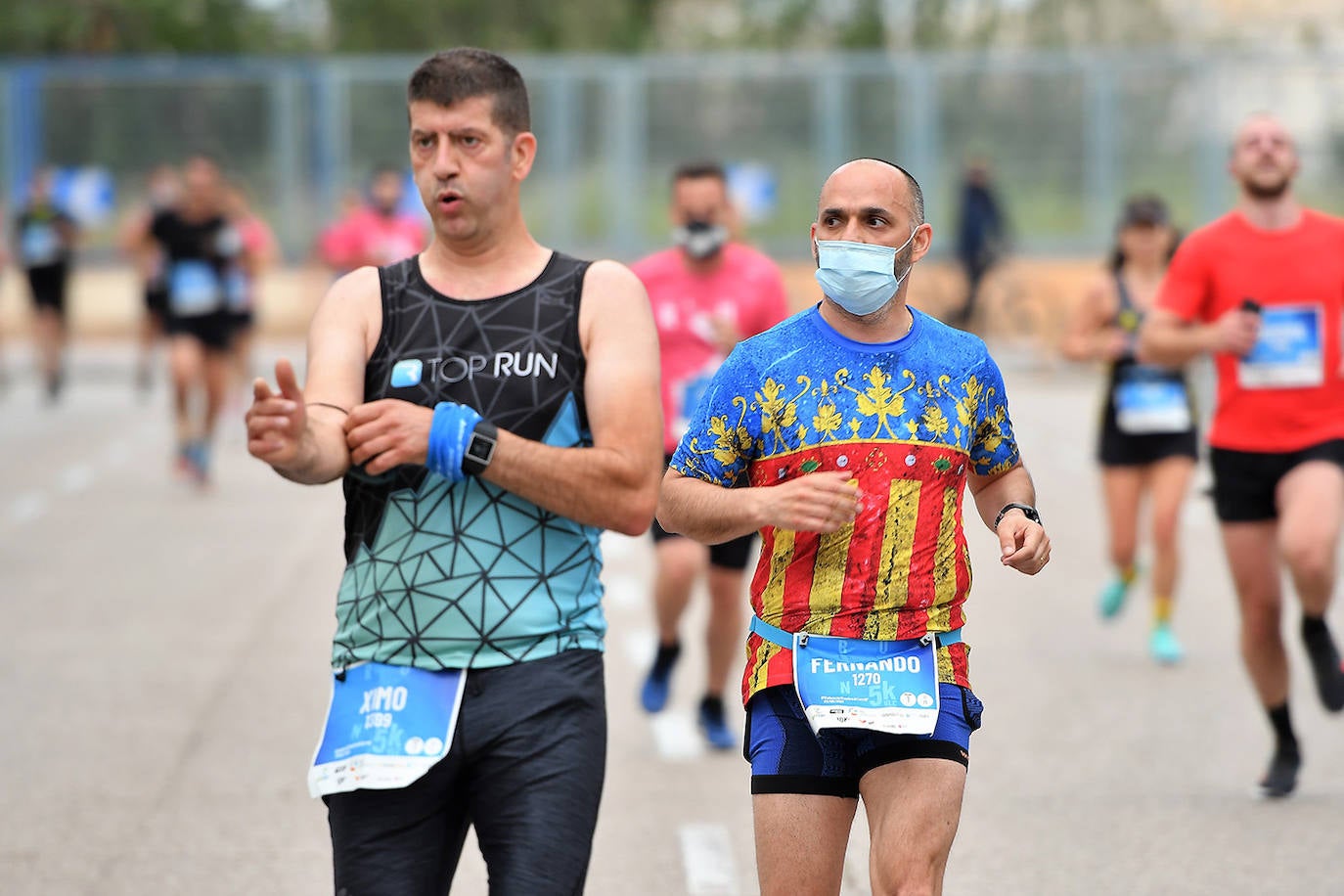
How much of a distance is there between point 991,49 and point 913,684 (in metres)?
41.6

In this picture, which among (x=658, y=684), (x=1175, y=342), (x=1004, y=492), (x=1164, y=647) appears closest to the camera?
(x=1004, y=492)

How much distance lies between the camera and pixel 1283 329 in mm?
7199

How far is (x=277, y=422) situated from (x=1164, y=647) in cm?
681

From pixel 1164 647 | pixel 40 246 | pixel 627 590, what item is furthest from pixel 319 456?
pixel 40 246

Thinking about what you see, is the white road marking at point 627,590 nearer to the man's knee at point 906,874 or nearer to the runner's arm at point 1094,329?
the runner's arm at point 1094,329

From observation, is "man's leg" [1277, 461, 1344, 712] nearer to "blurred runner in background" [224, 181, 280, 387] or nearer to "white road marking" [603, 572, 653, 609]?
"white road marking" [603, 572, 653, 609]

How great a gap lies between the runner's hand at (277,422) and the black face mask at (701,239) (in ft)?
15.7

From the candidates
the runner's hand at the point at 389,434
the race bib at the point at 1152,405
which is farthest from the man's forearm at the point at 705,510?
the race bib at the point at 1152,405

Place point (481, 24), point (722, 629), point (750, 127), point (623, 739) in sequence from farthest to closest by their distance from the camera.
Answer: point (481, 24), point (750, 127), point (623, 739), point (722, 629)

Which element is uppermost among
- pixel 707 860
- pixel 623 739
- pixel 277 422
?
pixel 277 422

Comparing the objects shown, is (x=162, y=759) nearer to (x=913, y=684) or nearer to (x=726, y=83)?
(x=913, y=684)

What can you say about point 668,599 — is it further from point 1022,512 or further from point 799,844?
point 799,844

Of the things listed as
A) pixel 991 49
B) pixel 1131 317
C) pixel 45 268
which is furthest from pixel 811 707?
pixel 991 49

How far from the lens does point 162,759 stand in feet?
26.8
